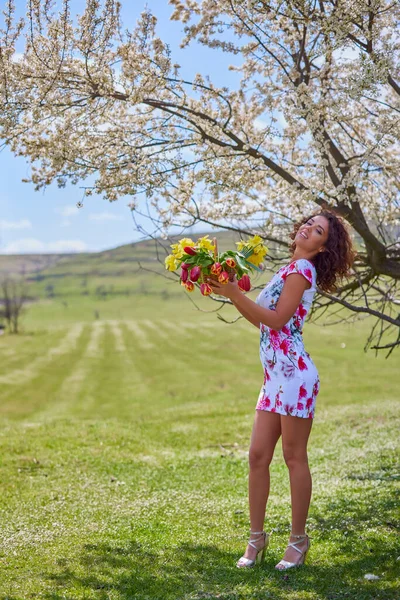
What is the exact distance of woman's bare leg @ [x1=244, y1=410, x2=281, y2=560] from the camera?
529cm

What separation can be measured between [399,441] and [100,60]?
9.10m

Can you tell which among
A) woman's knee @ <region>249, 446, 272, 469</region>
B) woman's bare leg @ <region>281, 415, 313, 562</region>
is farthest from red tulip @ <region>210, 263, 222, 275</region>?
woman's knee @ <region>249, 446, 272, 469</region>

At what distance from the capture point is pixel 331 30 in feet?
25.6

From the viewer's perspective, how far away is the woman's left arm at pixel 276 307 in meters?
5.00

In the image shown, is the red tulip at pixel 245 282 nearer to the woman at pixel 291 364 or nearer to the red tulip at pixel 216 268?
the woman at pixel 291 364

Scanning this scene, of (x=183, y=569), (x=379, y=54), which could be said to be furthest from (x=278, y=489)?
(x=379, y=54)

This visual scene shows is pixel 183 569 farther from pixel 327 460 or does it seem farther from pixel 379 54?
pixel 327 460

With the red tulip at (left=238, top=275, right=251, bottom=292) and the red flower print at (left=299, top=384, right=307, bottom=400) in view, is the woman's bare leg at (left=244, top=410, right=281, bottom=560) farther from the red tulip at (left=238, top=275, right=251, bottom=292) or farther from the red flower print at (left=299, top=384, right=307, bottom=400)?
the red tulip at (left=238, top=275, right=251, bottom=292)

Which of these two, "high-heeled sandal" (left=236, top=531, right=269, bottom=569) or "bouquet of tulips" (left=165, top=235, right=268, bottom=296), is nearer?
"bouquet of tulips" (left=165, top=235, right=268, bottom=296)

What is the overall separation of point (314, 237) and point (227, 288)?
2.93 feet

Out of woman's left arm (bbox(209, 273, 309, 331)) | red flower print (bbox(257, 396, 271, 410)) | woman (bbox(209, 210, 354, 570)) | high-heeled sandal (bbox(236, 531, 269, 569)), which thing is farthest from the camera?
high-heeled sandal (bbox(236, 531, 269, 569))

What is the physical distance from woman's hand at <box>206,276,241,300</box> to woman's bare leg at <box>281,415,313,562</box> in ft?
3.42

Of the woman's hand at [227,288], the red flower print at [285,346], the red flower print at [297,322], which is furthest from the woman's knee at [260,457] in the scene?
the woman's hand at [227,288]

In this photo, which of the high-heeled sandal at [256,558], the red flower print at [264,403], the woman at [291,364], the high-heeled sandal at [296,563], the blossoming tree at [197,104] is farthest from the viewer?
the blossoming tree at [197,104]
